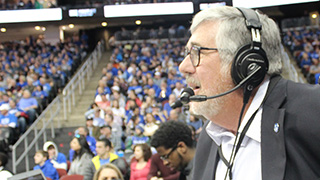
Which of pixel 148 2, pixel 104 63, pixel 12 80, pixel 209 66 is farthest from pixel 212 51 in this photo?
pixel 104 63

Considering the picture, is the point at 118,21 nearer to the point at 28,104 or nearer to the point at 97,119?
the point at 28,104

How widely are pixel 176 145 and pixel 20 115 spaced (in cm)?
600

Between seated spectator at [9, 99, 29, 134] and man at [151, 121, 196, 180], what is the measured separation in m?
5.68

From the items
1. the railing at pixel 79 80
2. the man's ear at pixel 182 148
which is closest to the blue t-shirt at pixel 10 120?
the railing at pixel 79 80

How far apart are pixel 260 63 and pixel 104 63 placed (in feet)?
41.6

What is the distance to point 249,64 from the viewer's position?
3.50ft

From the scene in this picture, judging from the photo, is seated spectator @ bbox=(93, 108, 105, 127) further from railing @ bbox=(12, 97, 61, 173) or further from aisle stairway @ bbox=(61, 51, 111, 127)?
aisle stairway @ bbox=(61, 51, 111, 127)

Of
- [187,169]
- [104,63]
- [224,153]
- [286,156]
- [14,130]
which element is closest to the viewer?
[286,156]

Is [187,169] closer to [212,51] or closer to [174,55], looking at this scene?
[212,51]

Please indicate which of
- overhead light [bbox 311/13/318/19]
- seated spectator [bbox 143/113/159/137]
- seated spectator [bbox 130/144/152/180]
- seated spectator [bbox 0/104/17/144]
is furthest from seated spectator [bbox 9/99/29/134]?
overhead light [bbox 311/13/318/19]

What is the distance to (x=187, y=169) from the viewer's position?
272 cm

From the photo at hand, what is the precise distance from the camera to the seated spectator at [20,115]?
7988mm

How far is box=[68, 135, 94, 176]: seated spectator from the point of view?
196 inches

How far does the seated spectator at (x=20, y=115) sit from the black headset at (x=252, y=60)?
745 centimetres
